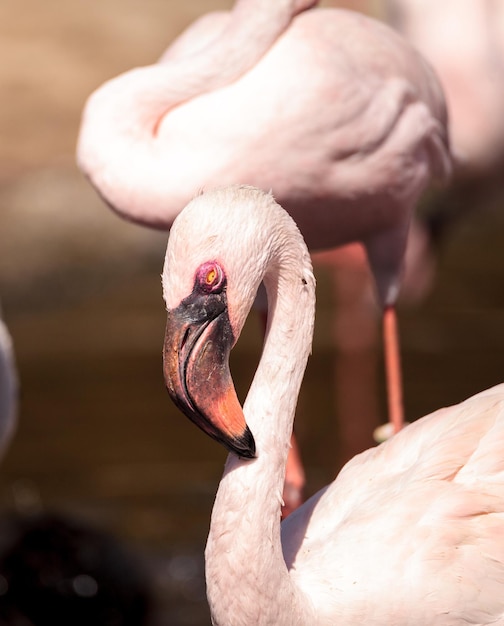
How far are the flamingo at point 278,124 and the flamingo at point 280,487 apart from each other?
0.75 metres

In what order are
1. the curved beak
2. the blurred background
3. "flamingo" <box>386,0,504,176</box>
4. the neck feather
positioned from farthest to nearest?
the blurred background, "flamingo" <box>386,0,504,176</box>, the neck feather, the curved beak

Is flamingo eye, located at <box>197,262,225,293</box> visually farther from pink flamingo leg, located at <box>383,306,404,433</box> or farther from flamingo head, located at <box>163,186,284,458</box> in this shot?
pink flamingo leg, located at <box>383,306,404,433</box>

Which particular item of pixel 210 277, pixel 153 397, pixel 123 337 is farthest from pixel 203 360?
pixel 123 337

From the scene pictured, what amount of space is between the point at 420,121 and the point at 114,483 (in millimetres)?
3555

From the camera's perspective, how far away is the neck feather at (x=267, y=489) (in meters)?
2.31

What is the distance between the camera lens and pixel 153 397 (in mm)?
7883

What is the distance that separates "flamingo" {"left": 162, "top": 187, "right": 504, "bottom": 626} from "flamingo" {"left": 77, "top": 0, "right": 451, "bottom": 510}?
0.75 metres

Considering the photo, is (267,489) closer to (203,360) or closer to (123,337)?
(203,360)

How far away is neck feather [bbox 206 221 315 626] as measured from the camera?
2309 millimetres

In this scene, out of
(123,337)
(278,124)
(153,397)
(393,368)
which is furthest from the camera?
(123,337)

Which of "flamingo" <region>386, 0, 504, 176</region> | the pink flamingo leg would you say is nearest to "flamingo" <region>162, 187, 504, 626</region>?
the pink flamingo leg

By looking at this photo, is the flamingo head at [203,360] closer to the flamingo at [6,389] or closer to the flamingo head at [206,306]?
the flamingo head at [206,306]

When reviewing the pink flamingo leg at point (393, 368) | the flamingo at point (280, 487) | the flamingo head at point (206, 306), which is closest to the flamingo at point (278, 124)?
the pink flamingo leg at point (393, 368)

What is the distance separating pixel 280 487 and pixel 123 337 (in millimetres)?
6457
